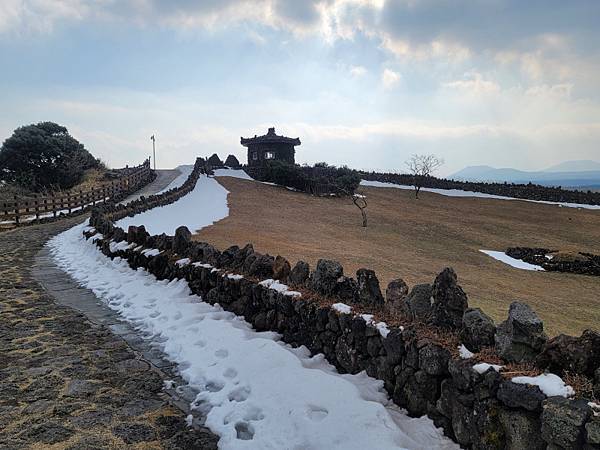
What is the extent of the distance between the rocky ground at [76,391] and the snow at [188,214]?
8853 mm

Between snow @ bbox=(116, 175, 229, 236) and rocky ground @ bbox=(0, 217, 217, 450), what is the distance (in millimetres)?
8853

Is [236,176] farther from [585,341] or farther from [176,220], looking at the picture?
[585,341]

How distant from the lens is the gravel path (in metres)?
3.94

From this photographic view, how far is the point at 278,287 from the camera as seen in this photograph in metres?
5.99

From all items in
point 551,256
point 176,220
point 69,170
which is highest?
point 69,170

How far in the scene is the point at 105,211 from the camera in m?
18.6

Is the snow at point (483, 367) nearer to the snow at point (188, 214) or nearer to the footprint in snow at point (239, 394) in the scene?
the footprint in snow at point (239, 394)

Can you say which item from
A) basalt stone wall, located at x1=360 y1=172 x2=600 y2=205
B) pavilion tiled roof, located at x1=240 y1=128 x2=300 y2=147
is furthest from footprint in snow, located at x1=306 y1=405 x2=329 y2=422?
pavilion tiled roof, located at x1=240 y1=128 x2=300 y2=147

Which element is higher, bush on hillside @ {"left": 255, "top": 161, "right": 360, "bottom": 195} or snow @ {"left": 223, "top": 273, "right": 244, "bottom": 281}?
bush on hillside @ {"left": 255, "top": 161, "right": 360, "bottom": 195}

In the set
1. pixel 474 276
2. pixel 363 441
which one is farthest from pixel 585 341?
pixel 474 276

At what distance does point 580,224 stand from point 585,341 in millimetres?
34117

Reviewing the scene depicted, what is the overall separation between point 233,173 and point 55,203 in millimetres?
27346

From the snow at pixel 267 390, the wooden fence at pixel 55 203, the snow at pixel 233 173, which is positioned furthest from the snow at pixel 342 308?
the snow at pixel 233 173

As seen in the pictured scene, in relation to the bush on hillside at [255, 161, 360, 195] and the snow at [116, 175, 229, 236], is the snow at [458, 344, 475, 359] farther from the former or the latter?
the bush on hillside at [255, 161, 360, 195]
